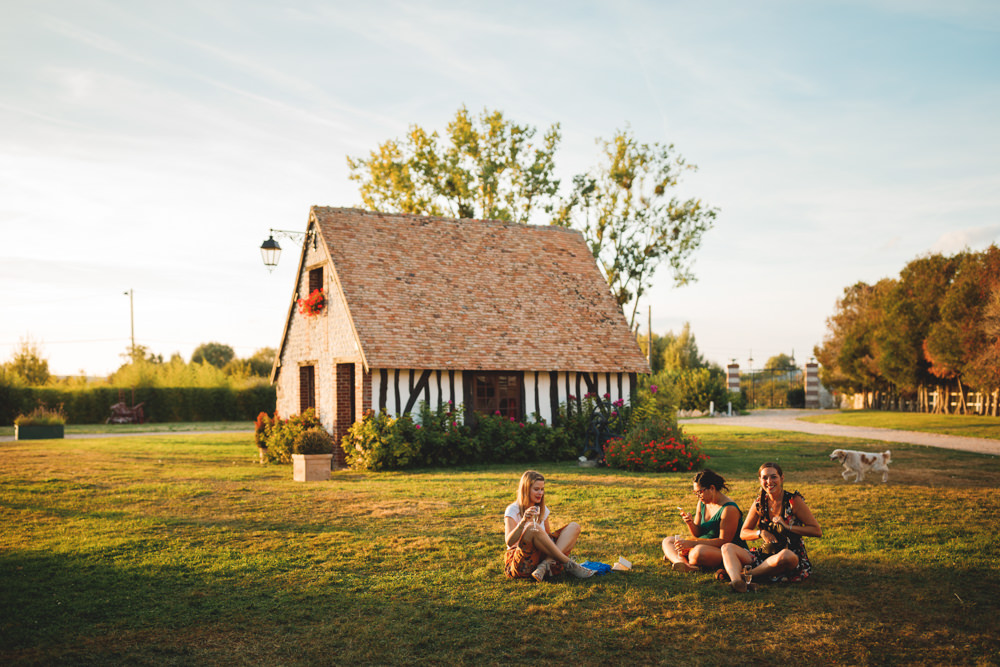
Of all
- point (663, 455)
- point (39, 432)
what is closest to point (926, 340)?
point (663, 455)

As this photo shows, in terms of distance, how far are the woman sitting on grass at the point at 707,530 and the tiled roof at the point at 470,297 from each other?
32.2ft

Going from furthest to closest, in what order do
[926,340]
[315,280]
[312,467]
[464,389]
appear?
[926,340], [315,280], [464,389], [312,467]

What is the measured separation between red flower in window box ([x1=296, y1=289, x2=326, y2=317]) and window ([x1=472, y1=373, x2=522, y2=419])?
4.19 metres

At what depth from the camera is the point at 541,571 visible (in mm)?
6598

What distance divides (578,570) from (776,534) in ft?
5.78

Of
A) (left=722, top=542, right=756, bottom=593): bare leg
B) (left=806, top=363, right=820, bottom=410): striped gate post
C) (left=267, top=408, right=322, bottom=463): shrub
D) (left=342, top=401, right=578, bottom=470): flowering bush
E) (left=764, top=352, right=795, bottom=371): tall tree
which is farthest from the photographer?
(left=764, top=352, right=795, bottom=371): tall tree

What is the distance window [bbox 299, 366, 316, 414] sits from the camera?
19344 millimetres

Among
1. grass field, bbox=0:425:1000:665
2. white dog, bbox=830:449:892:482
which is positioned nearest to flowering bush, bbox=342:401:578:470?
grass field, bbox=0:425:1000:665

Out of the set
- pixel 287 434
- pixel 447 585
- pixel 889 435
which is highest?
pixel 287 434

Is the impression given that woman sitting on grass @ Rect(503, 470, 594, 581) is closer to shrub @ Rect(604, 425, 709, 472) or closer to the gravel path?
shrub @ Rect(604, 425, 709, 472)

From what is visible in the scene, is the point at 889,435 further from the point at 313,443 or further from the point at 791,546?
the point at 791,546

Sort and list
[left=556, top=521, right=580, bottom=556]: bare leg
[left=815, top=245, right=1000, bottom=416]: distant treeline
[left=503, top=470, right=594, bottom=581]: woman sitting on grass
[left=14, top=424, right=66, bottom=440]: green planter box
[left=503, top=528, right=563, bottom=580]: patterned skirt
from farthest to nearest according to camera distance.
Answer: [left=815, top=245, right=1000, bottom=416]: distant treeline → [left=14, top=424, right=66, bottom=440]: green planter box → [left=556, top=521, right=580, bottom=556]: bare leg → [left=503, top=528, right=563, bottom=580]: patterned skirt → [left=503, top=470, right=594, bottom=581]: woman sitting on grass

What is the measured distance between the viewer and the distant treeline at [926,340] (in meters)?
30.1

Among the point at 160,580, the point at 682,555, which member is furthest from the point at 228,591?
the point at 682,555
